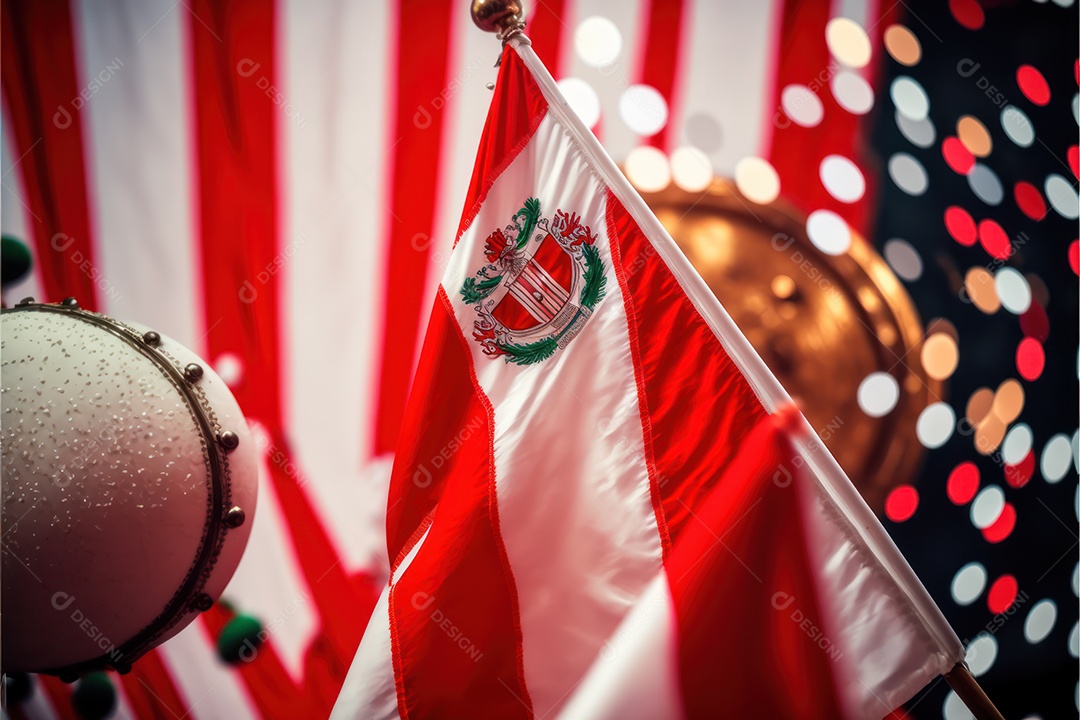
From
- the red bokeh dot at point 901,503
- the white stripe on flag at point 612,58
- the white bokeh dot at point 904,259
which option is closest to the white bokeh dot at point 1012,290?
the white bokeh dot at point 904,259

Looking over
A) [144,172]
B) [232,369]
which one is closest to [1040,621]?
[232,369]

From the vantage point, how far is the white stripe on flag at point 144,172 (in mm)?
1928

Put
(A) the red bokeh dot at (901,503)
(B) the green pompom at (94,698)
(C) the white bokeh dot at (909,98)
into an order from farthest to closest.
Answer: (C) the white bokeh dot at (909,98) < (A) the red bokeh dot at (901,503) < (B) the green pompom at (94,698)

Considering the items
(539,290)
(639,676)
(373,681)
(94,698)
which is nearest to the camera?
(639,676)

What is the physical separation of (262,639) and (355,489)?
47 centimetres

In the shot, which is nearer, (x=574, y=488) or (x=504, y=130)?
(x=574, y=488)

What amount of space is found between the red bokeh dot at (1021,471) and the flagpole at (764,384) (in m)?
1.12

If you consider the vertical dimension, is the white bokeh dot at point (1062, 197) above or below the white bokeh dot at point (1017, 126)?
below

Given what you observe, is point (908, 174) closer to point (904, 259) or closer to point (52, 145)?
point (904, 259)

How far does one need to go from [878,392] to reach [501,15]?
1.33m

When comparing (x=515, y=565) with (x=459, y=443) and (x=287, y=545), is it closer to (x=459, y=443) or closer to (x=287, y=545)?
(x=459, y=443)

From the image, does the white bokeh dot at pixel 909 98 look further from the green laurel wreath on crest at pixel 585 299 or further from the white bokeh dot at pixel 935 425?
the green laurel wreath on crest at pixel 585 299

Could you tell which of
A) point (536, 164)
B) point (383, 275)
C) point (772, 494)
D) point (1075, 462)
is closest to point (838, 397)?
point (1075, 462)

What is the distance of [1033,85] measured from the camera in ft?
6.61
